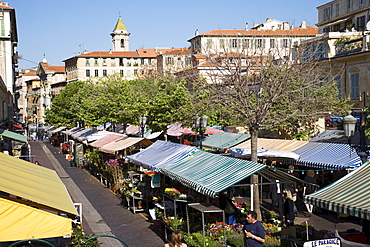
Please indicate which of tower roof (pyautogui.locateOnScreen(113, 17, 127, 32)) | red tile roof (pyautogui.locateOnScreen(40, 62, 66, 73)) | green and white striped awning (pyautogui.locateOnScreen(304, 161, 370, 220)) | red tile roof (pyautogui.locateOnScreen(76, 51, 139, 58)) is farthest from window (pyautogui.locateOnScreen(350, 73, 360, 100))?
red tile roof (pyautogui.locateOnScreen(40, 62, 66, 73))

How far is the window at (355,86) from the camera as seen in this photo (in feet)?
121

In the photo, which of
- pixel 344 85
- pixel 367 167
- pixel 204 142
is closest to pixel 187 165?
pixel 367 167

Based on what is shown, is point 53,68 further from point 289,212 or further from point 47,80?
point 289,212

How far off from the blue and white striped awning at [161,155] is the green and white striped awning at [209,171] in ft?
1.74

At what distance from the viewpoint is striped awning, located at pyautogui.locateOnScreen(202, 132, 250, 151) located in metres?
27.6

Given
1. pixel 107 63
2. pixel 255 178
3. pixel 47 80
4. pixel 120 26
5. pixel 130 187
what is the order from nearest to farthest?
1. pixel 255 178
2. pixel 130 187
3. pixel 107 63
4. pixel 120 26
5. pixel 47 80

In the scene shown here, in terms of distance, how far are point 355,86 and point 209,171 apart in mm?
26636

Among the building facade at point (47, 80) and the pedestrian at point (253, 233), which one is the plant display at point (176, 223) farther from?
the building facade at point (47, 80)

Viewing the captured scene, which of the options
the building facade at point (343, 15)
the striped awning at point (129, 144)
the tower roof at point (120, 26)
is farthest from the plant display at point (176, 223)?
the tower roof at point (120, 26)

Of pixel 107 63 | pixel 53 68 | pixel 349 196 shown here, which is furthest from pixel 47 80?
pixel 349 196

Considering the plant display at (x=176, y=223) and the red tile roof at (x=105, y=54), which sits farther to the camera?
the red tile roof at (x=105, y=54)

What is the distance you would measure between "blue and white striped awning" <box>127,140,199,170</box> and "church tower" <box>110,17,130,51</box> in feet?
438

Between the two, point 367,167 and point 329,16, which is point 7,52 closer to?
point 329,16

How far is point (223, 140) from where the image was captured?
2945 centimetres
